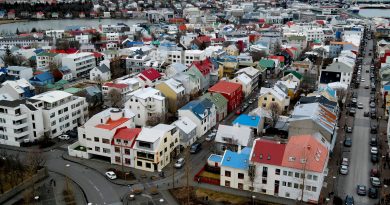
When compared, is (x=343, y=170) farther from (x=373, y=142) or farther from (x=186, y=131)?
(x=186, y=131)

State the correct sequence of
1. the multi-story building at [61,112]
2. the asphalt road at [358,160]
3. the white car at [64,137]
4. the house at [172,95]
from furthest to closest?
the house at [172,95] < the white car at [64,137] < the multi-story building at [61,112] < the asphalt road at [358,160]

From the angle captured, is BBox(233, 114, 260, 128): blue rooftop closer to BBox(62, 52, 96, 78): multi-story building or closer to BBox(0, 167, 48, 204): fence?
BBox(0, 167, 48, 204): fence

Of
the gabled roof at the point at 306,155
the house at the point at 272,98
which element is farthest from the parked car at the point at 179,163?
the house at the point at 272,98

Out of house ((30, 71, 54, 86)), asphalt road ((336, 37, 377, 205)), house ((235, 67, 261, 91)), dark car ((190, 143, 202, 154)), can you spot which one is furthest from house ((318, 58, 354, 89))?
house ((30, 71, 54, 86))

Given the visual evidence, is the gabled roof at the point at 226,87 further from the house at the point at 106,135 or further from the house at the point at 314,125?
the house at the point at 106,135

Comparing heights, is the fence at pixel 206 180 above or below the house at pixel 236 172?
below

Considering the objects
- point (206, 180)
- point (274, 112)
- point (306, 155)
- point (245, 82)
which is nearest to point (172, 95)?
point (245, 82)
